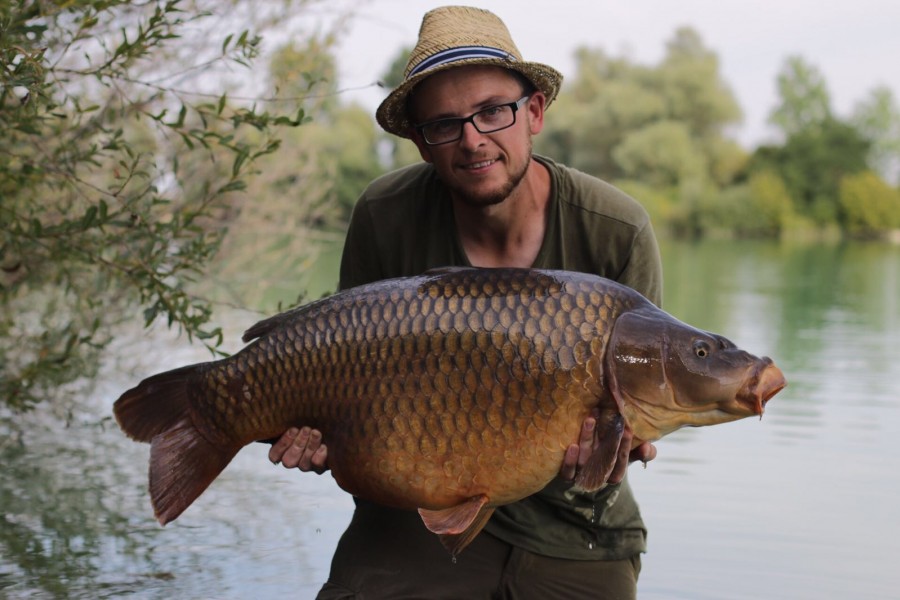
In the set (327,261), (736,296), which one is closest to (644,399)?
(736,296)

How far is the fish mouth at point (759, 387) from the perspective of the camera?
6.40ft

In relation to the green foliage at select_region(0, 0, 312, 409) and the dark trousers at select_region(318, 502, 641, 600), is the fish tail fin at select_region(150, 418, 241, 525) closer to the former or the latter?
the dark trousers at select_region(318, 502, 641, 600)

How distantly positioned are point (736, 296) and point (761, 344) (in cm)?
397

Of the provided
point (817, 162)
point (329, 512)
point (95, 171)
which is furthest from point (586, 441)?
point (817, 162)

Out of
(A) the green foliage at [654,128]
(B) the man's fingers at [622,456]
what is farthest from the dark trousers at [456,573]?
(A) the green foliage at [654,128]

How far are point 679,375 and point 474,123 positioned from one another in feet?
2.33

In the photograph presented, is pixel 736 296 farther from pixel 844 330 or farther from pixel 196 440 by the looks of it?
pixel 196 440

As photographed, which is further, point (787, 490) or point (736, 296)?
point (736, 296)

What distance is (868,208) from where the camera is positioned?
3922cm

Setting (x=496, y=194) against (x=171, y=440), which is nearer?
A: (x=171, y=440)

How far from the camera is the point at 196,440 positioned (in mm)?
2203

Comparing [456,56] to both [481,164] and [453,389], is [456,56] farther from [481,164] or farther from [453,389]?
[453,389]

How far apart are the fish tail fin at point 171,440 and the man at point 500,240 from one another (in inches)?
15.8

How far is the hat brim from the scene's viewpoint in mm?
2375
